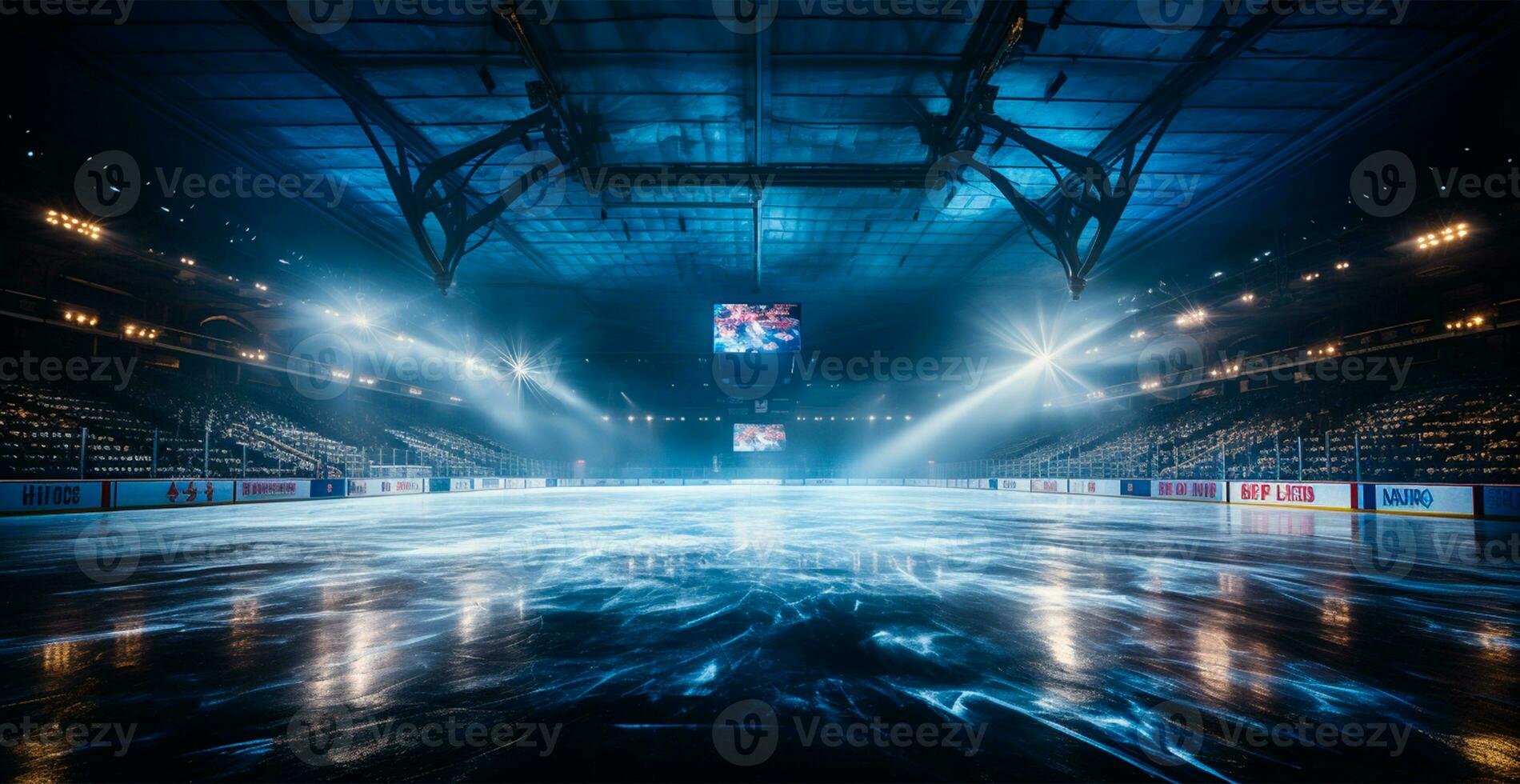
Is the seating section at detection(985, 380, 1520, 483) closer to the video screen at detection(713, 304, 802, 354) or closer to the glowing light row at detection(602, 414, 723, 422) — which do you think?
the video screen at detection(713, 304, 802, 354)

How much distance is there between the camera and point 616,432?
4391 centimetres

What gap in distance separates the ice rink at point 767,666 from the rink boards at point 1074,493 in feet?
34.0

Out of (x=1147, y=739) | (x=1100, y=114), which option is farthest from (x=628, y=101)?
(x=1147, y=739)

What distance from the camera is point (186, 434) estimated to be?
1822 cm

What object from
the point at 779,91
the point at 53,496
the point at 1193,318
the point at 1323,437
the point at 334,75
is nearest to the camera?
the point at 334,75

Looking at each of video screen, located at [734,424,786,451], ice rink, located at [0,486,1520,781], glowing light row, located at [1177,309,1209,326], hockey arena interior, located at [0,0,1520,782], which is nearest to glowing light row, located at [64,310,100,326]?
hockey arena interior, located at [0,0,1520,782]

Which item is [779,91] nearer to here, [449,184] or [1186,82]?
[1186,82]

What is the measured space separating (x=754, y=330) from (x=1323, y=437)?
21.5 meters

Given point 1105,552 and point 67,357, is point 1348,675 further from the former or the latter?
point 67,357

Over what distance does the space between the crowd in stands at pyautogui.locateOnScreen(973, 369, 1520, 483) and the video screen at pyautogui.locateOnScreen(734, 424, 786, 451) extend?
1687cm

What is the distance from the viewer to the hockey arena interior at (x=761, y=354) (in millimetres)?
2359

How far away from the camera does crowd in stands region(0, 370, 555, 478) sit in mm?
14352

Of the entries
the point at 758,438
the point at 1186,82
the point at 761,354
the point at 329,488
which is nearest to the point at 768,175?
the point at 1186,82

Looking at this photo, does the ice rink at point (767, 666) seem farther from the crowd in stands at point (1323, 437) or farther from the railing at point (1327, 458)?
the crowd in stands at point (1323, 437)
